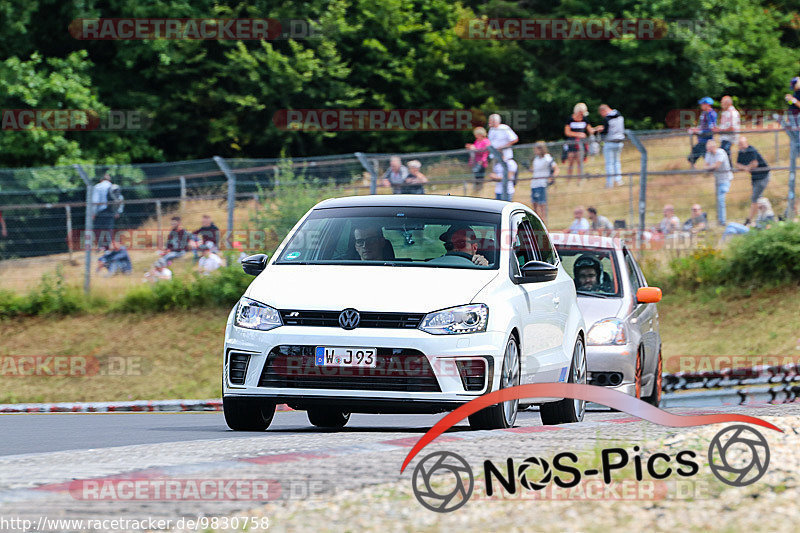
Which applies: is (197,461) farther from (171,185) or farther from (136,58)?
(136,58)

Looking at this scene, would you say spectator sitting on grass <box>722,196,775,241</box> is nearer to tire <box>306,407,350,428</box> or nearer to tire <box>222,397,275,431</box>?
tire <box>306,407,350,428</box>

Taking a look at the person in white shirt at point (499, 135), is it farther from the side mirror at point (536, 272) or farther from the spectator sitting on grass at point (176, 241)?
the side mirror at point (536, 272)

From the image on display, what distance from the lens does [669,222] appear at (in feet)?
78.3

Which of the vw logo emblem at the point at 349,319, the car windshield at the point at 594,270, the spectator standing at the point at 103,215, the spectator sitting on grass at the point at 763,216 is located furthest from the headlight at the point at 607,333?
the spectator standing at the point at 103,215

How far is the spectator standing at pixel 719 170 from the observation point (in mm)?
23047

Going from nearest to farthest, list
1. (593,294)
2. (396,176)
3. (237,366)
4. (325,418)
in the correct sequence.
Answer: (237,366) → (325,418) → (593,294) → (396,176)

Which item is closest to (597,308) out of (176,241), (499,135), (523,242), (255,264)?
(523,242)

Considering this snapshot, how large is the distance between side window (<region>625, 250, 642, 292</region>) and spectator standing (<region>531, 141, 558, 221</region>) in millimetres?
9025

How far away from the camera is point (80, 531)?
17.8 feet

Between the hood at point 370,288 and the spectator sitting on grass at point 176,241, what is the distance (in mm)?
16056

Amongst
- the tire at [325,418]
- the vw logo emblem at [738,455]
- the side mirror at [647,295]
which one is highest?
the vw logo emblem at [738,455]

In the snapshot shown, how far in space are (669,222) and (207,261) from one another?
8.68 metres

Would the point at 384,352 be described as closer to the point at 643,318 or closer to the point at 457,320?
the point at 457,320

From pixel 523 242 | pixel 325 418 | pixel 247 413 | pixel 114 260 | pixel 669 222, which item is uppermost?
pixel 523 242
